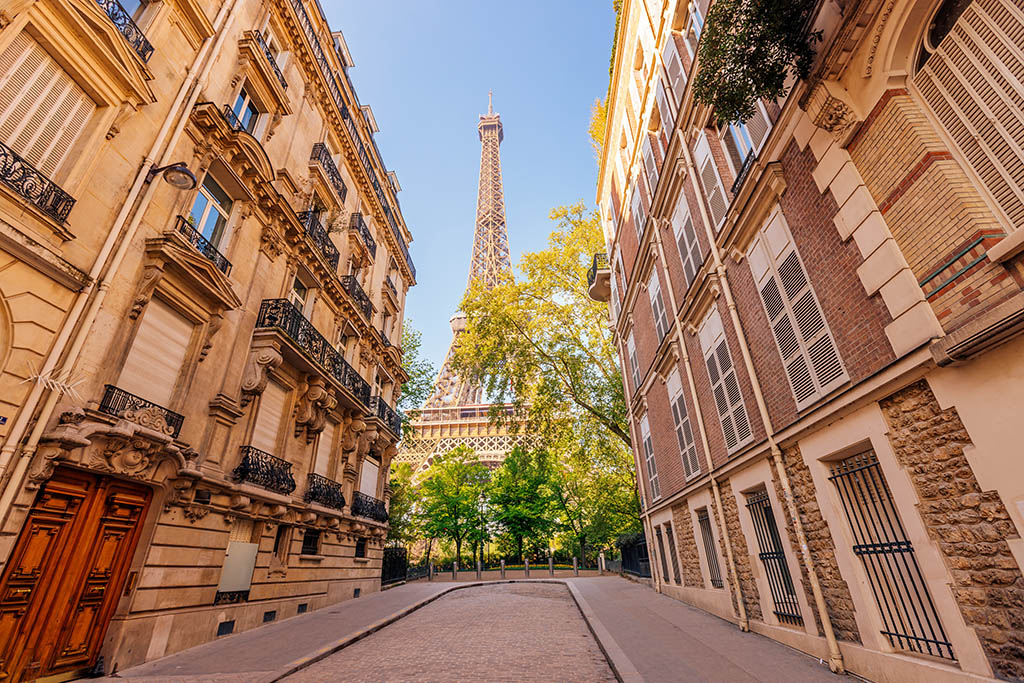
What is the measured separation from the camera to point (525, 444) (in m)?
23.0

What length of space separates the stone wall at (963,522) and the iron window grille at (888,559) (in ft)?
1.97

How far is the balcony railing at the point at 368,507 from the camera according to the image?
679 inches

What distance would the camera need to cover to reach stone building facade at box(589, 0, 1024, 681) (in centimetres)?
421

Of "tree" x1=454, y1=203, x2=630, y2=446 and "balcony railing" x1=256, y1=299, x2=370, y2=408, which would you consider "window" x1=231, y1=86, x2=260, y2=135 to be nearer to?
"balcony railing" x1=256, y1=299, x2=370, y2=408

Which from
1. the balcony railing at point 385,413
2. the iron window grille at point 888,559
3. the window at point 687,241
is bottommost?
the iron window grille at point 888,559

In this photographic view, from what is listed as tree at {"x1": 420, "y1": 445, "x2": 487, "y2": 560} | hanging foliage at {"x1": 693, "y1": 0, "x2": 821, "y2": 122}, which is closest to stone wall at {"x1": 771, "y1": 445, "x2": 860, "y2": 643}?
hanging foliage at {"x1": 693, "y1": 0, "x2": 821, "y2": 122}

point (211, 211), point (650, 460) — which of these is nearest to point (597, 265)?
point (650, 460)

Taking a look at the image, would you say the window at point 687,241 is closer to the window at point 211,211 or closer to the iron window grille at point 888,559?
the iron window grille at point 888,559

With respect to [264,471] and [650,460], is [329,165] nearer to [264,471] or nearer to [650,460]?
[264,471]

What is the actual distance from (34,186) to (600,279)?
19.8 m

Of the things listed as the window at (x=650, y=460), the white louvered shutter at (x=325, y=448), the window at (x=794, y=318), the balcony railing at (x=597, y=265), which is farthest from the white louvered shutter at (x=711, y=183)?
the white louvered shutter at (x=325, y=448)

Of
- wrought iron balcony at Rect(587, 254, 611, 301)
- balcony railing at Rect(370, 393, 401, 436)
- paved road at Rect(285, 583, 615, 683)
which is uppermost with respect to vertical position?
wrought iron balcony at Rect(587, 254, 611, 301)

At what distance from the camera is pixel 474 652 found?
8.12 meters

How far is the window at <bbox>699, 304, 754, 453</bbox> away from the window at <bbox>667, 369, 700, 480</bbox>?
2196 millimetres
